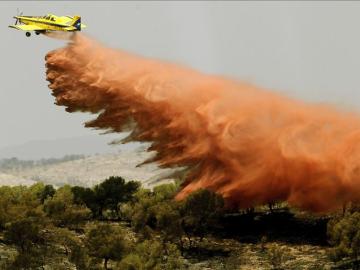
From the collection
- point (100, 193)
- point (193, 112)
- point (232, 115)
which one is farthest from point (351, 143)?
point (100, 193)

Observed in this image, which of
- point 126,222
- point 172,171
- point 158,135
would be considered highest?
point 158,135

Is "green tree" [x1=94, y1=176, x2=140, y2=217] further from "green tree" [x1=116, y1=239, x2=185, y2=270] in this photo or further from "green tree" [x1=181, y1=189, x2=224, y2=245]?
"green tree" [x1=116, y1=239, x2=185, y2=270]

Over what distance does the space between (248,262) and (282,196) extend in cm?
1012

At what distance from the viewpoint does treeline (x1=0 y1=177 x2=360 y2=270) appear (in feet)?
194

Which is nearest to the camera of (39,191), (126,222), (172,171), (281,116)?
(281,116)

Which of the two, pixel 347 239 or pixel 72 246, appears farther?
pixel 72 246

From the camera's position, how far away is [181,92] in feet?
240

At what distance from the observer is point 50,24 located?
73.1m

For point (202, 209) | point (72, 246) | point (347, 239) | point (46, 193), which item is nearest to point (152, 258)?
point (72, 246)

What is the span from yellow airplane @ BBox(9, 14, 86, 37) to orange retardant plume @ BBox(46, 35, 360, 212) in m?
2.96

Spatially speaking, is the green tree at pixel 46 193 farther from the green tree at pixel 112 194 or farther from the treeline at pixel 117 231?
the green tree at pixel 112 194

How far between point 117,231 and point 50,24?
28.4 meters

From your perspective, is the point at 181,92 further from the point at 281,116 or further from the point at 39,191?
the point at 39,191

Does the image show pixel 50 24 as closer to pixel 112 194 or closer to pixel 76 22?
pixel 76 22
